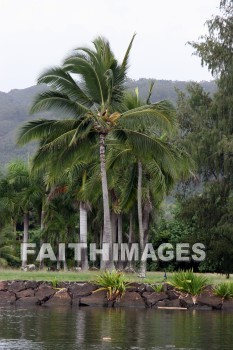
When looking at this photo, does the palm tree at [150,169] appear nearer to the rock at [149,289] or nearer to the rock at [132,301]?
the rock at [149,289]

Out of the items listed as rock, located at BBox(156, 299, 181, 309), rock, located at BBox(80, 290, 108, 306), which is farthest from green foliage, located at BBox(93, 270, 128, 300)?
rock, located at BBox(156, 299, 181, 309)

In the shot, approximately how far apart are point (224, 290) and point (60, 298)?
622 centimetres

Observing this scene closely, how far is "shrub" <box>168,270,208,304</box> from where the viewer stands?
29250 millimetres

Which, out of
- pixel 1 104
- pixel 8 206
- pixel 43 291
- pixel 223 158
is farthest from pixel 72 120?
pixel 1 104

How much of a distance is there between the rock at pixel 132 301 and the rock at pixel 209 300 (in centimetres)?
214

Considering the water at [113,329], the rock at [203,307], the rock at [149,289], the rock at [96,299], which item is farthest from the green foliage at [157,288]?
the rock at [96,299]

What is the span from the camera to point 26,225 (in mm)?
52219

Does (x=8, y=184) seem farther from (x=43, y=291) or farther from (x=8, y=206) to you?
(x=43, y=291)

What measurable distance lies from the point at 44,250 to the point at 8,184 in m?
4.95

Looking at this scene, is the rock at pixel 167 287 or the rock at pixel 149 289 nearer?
the rock at pixel 167 287

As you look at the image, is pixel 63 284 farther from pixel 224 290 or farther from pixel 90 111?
pixel 90 111

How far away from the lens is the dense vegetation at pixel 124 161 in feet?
109

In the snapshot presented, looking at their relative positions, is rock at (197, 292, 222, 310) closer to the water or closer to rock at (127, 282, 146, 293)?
the water

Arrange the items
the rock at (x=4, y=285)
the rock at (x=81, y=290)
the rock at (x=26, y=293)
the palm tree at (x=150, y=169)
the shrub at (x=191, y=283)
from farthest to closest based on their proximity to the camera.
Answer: the palm tree at (x=150, y=169) < the rock at (x=4, y=285) < the rock at (x=26, y=293) < the rock at (x=81, y=290) < the shrub at (x=191, y=283)
